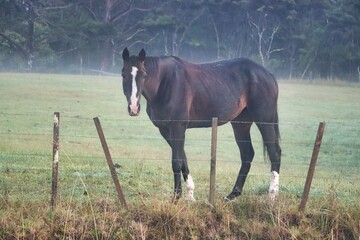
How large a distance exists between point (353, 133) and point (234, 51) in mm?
5686

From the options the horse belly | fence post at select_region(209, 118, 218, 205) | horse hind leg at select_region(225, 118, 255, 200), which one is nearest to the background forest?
horse hind leg at select_region(225, 118, 255, 200)

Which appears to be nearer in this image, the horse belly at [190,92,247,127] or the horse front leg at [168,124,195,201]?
the horse front leg at [168,124,195,201]

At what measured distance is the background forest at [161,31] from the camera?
17266 millimetres

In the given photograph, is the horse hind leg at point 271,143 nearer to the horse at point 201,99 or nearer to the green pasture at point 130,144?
the horse at point 201,99

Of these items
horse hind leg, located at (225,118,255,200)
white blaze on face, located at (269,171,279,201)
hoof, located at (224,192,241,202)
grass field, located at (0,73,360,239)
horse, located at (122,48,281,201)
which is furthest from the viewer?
horse hind leg, located at (225,118,255,200)

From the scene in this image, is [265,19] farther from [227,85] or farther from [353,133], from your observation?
Answer: [227,85]

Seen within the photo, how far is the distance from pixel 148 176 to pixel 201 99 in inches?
60.0

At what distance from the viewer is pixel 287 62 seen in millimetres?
17516

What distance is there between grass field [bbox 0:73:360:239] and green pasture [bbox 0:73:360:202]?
0.09 feet

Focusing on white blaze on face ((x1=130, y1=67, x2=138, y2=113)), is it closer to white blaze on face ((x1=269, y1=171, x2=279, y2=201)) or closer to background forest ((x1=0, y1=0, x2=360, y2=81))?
white blaze on face ((x1=269, y1=171, x2=279, y2=201))

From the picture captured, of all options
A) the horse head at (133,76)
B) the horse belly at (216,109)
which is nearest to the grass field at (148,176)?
the horse belly at (216,109)

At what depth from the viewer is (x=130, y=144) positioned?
12234 mm

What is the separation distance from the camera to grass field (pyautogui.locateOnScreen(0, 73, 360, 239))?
20.7 feet

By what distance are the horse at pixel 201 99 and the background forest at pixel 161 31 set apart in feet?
28.8
